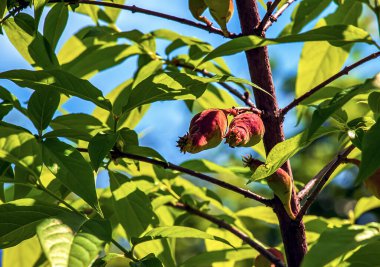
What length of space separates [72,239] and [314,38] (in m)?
0.42

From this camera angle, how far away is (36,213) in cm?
89

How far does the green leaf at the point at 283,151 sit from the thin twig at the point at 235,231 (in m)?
0.26

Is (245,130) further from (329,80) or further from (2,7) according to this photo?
(2,7)

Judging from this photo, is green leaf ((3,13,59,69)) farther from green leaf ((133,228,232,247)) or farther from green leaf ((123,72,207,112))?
green leaf ((133,228,232,247))

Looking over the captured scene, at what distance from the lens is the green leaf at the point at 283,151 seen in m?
0.87

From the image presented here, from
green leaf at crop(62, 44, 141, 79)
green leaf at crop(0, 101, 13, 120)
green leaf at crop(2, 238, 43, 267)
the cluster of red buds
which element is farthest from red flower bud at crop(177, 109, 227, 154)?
green leaf at crop(2, 238, 43, 267)

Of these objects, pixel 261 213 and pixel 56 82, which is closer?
pixel 56 82

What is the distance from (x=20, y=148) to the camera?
0.94 meters

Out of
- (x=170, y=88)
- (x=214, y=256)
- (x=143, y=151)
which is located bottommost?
(x=214, y=256)

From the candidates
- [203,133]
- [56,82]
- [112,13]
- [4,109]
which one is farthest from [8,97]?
[112,13]

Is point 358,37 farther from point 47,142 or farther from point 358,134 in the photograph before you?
point 47,142

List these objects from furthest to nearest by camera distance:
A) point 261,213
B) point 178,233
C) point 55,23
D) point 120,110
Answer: point 261,213 → point 120,110 → point 55,23 → point 178,233

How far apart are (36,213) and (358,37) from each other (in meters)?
0.53

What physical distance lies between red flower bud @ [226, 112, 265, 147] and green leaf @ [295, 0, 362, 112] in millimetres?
495
